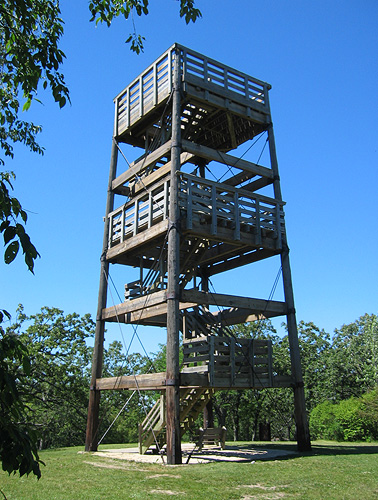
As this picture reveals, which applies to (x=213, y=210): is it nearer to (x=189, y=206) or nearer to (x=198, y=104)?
(x=189, y=206)

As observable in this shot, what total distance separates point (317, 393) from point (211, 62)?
96.5ft

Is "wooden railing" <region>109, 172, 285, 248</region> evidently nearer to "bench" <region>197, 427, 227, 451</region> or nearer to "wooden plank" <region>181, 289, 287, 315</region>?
"wooden plank" <region>181, 289, 287, 315</region>

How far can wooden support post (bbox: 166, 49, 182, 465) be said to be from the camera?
12477 mm

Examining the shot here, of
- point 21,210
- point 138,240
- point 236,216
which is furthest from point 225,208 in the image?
point 21,210

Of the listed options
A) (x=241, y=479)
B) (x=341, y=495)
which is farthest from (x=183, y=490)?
(x=341, y=495)

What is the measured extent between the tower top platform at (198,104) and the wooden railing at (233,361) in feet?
28.0

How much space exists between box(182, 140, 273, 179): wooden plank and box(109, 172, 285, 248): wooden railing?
116 cm

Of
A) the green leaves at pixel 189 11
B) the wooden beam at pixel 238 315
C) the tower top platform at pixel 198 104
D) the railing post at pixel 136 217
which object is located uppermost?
the tower top platform at pixel 198 104

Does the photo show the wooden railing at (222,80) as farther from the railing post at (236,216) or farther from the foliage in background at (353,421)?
the foliage in background at (353,421)

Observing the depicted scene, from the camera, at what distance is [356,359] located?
4481cm

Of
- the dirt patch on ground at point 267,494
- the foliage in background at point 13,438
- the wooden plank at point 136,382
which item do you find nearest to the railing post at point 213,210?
the wooden plank at point 136,382

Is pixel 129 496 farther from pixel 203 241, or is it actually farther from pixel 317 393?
pixel 317 393

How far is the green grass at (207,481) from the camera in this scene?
25.7 ft

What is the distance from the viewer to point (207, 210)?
1520 cm
